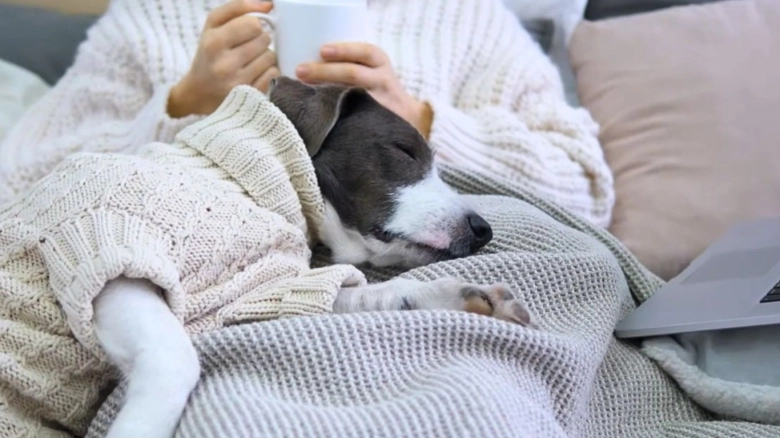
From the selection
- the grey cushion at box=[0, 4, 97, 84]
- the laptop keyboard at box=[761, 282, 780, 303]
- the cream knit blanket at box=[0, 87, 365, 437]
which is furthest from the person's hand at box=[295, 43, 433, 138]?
the grey cushion at box=[0, 4, 97, 84]

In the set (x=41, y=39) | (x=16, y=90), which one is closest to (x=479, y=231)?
(x=16, y=90)

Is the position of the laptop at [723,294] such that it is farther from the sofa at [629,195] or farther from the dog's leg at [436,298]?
the dog's leg at [436,298]

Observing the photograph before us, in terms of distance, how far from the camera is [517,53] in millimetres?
1630

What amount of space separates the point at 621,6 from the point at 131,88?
47.4 inches

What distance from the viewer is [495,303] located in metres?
0.92

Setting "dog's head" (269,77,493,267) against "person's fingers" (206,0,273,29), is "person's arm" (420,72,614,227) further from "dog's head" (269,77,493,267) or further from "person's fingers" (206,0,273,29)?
"person's fingers" (206,0,273,29)

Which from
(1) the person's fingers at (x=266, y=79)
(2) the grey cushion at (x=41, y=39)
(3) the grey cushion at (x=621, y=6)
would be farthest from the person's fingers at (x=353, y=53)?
(2) the grey cushion at (x=41, y=39)

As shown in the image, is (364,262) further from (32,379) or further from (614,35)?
(614,35)

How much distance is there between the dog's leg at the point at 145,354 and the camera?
0.74m

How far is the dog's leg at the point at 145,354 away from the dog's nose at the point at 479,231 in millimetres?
458

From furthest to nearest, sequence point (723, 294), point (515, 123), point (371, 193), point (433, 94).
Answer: point (433, 94), point (515, 123), point (371, 193), point (723, 294)

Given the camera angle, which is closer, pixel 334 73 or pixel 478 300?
pixel 478 300

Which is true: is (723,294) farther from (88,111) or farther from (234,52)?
(88,111)

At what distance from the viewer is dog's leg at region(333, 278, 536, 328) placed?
910 mm
